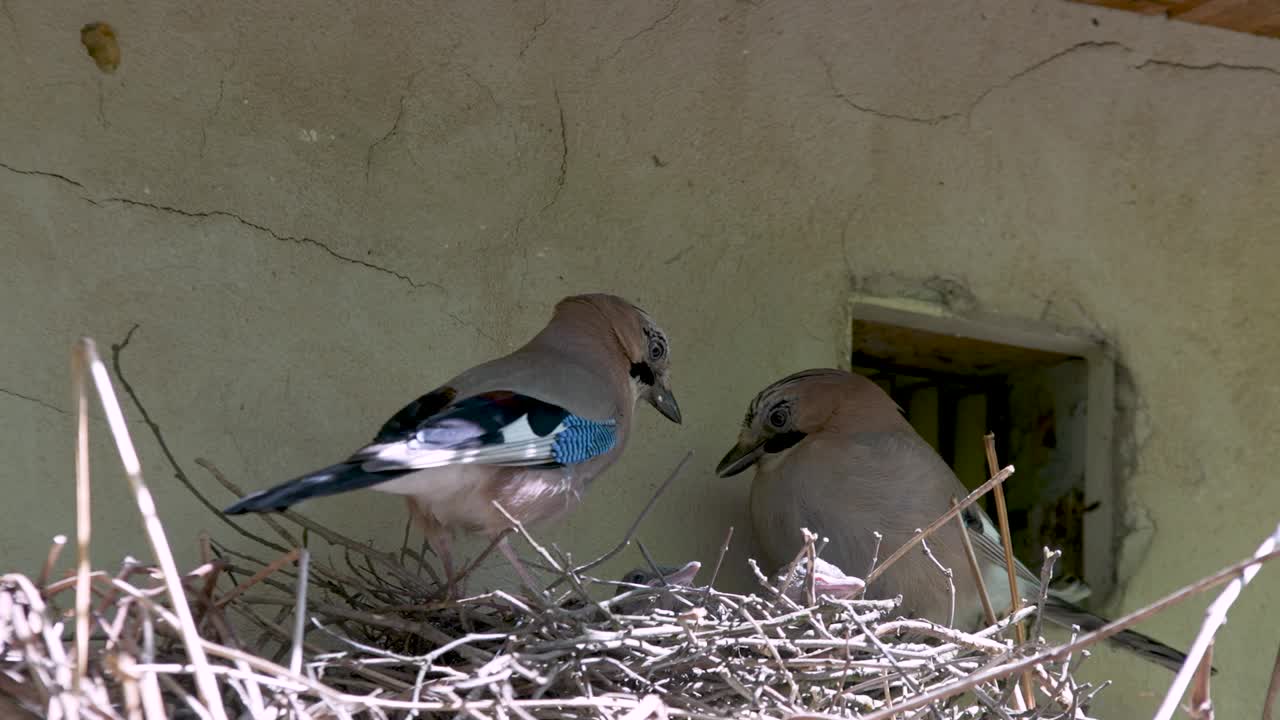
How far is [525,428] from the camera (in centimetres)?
336

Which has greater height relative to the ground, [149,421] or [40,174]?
[40,174]

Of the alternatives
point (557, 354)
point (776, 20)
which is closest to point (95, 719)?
point (557, 354)

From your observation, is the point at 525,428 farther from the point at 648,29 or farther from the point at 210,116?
the point at 648,29

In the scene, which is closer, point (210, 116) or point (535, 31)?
point (210, 116)

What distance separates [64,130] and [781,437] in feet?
5.19

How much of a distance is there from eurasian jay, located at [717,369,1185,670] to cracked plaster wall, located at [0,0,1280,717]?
15 centimetres

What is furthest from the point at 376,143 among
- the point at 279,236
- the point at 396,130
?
the point at 279,236

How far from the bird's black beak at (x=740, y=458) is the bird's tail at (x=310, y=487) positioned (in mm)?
1023

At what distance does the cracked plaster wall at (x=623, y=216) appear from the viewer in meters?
3.62

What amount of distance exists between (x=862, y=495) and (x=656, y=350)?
521 millimetres

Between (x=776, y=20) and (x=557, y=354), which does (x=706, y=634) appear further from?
(x=776, y=20)

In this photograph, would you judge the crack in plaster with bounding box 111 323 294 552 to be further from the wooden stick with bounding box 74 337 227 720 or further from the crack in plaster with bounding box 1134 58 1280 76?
the crack in plaster with bounding box 1134 58 1280 76

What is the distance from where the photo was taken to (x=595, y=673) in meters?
2.90

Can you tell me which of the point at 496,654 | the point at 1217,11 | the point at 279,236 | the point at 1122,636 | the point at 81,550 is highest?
the point at 1217,11
